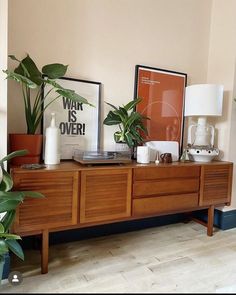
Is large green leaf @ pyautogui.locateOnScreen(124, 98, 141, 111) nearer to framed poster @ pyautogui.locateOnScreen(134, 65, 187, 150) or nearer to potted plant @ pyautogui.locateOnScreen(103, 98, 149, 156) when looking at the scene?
potted plant @ pyautogui.locateOnScreen(103, 98, 149, 156)

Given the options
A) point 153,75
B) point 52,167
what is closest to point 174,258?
point 52,167

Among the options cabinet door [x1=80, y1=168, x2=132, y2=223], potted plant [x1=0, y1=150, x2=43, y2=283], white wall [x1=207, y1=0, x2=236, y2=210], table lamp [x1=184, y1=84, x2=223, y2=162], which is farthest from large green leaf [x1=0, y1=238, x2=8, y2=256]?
white wall [x1=207, y1=0, x2=236, y2=210]

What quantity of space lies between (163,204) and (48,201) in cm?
98

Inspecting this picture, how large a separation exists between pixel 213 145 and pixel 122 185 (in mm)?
1361

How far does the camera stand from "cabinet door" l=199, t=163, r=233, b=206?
237 centimetres

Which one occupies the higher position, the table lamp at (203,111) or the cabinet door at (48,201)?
the table lamp at (203,111)

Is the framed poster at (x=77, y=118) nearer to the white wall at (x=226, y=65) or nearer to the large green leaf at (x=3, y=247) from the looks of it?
the large green leaf at (x=3, y=247)

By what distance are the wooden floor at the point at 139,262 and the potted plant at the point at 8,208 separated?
0.71ft

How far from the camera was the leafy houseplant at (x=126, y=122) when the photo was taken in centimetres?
221

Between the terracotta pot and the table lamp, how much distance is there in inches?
58.4

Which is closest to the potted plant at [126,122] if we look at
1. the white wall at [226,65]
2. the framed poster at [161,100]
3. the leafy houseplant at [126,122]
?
the leafy houseplant at [126,122]

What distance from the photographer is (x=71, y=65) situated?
2182 mm

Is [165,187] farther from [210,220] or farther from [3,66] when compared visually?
[3,66]

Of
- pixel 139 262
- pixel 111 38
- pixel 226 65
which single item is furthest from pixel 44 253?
pixel 226 65
